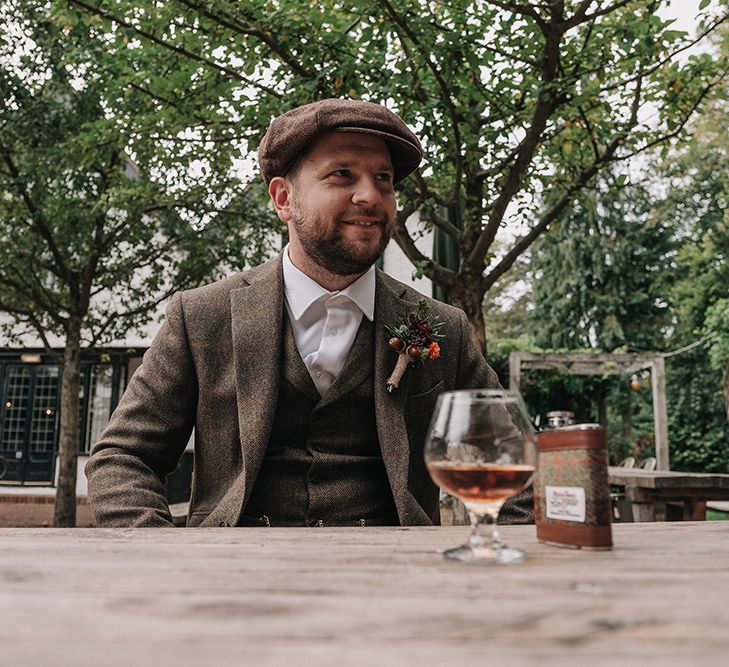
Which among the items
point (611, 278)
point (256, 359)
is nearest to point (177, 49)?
point (256, 359)

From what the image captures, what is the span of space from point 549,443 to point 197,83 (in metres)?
4.37

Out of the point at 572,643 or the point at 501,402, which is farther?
the point at 501,402

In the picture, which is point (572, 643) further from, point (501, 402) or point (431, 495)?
point (431, 495)

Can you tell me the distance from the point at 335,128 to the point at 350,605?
1.62m

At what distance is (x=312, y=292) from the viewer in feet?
7.43

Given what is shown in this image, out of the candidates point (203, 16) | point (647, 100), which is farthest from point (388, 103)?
point (647, 100)

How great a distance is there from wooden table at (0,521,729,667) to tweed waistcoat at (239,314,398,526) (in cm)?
88

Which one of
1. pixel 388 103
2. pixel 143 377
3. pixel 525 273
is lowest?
pixel 143 377

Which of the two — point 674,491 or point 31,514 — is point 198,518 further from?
point 31,514

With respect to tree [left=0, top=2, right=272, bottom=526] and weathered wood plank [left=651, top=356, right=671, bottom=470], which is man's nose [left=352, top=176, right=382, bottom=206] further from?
weathered wood plank [left=651, top=356, right=671, bottom=470]

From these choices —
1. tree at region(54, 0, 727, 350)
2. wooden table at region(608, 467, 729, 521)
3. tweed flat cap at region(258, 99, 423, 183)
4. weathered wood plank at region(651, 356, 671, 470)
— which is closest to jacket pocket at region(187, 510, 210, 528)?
tweed flat cap at region(258, 99, 423, 183)

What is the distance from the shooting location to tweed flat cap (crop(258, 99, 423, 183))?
2.04 metres

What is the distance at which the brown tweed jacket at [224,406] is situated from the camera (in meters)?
1.94

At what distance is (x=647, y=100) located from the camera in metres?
4.85
